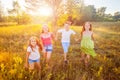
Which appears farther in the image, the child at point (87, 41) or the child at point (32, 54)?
the child at point (87, 41)

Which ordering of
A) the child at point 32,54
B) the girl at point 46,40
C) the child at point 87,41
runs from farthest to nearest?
the child at point 87,41 < the girl at point 46,40 < the child at point 32,54

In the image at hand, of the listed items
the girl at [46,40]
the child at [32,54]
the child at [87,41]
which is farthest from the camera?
the child at [87,41]

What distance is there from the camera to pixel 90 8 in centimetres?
5503

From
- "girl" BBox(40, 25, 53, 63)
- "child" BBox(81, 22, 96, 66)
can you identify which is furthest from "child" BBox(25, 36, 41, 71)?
"child" BBox(81, 22, 96, 66)

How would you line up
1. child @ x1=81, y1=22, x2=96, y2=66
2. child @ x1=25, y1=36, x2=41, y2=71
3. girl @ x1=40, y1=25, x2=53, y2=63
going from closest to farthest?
child @ x1=25, y1=36, x2=41, y2=71, girl @ x1=40, y1=25, x2=53, y2=63, child @ x1=81, y1=22, x2=96, y2=66

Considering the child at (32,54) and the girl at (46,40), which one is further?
the girl at (46,40)

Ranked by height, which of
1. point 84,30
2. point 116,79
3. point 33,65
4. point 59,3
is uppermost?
point 59,3

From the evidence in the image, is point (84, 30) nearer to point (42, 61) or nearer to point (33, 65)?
point (42, 61)

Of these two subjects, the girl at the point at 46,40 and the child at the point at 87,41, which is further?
the child at the point at 87,41

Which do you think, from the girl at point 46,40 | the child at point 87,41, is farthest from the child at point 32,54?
the child at point 87,41

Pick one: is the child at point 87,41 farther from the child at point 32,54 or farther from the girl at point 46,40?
the child at point 32,54

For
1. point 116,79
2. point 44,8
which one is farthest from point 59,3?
point 116,79

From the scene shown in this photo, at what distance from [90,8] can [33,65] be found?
4847cm

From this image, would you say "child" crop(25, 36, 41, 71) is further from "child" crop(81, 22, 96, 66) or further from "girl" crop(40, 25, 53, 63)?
"child" crop(81, 22, 96, 66)
